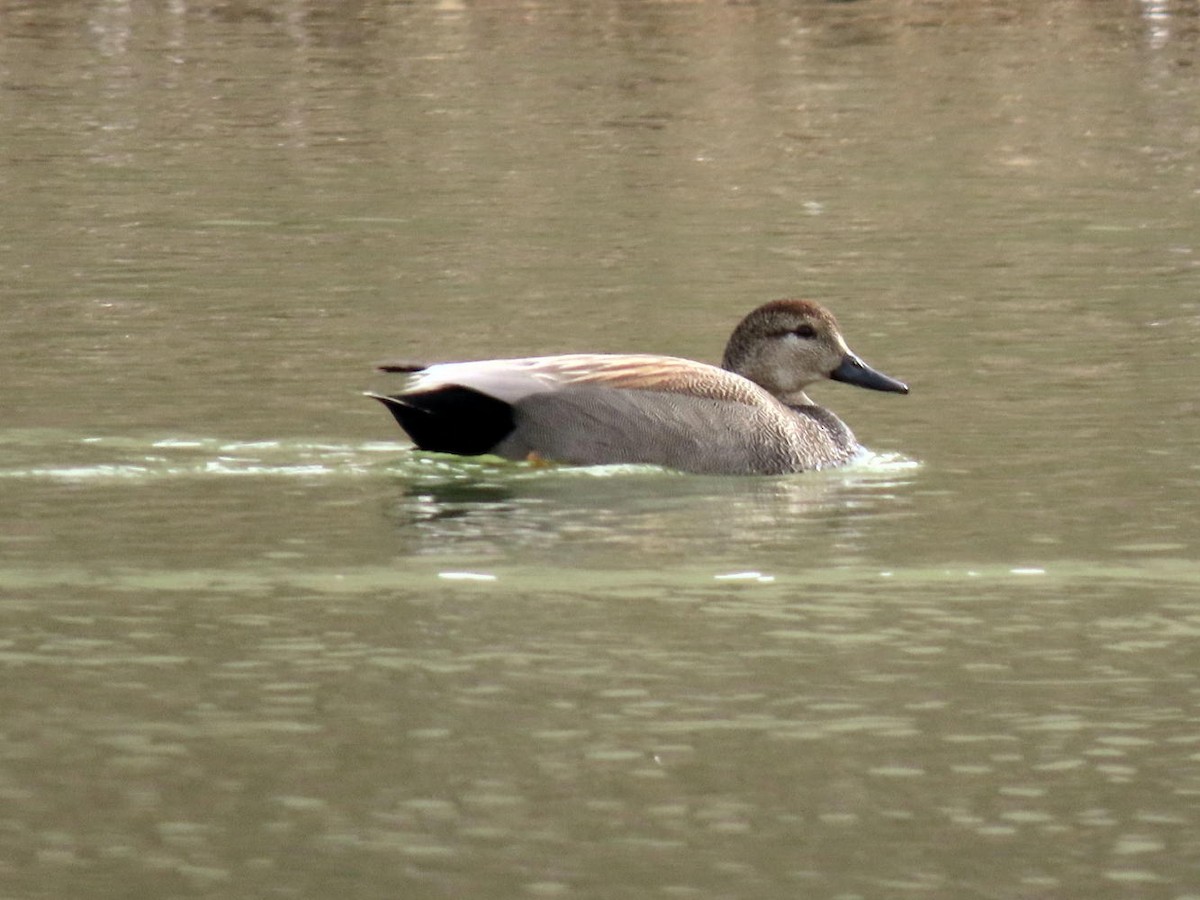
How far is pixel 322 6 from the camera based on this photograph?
121 ft

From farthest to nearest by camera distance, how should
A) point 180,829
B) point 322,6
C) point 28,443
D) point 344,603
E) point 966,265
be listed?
point 322,6 < point 966,265 < point 28,443 < point 344,603 < point 180,829

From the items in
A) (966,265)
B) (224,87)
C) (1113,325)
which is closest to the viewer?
(1113,325)

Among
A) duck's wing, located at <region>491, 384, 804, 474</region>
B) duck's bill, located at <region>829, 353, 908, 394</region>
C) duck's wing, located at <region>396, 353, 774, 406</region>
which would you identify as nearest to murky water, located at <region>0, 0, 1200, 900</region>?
duck's wing, located at <region>491, 384, 804, 474</region>

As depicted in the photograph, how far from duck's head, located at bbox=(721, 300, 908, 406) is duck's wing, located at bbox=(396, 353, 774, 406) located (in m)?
0.62

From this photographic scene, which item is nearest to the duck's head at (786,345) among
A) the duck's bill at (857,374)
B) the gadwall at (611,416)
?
the duck's bill at (857,374)

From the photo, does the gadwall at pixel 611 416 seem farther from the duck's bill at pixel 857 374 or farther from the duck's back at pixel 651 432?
the duck's bill at pixel 857 374

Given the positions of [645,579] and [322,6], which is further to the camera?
[322,6]

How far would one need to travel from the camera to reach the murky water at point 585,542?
7.15 meters

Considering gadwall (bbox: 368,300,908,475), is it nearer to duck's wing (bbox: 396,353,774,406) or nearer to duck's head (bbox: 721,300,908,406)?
duck's wing (bbox: 396,353,774,406)

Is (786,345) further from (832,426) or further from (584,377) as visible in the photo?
(584,377)

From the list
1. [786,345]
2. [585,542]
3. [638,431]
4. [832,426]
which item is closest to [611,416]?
[638,431]

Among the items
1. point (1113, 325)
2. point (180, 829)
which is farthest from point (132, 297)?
point (180, 829)

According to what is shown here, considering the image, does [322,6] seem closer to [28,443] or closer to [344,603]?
[28,443]

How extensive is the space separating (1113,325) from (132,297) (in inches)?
214
